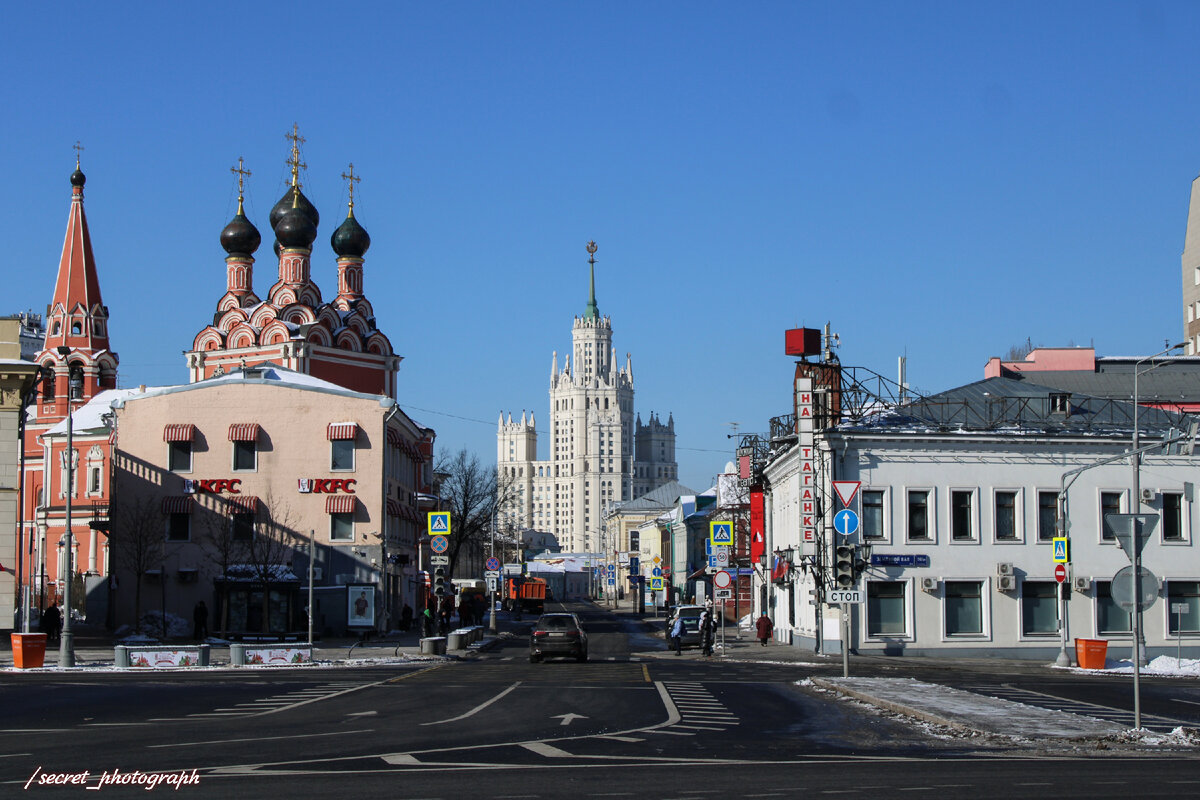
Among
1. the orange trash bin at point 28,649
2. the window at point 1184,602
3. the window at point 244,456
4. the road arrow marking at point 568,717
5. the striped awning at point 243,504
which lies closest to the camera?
the road arrow marking at point 568,717

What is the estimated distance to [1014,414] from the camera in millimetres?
48531

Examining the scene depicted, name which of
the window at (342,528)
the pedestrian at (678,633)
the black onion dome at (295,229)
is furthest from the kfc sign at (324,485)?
the black onion dome at (295,229)

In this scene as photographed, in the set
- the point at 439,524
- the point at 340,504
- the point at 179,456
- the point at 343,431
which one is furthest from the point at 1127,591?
the point at 179,456

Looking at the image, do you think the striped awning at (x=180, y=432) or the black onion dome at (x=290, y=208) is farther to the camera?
the black onion dome at (x=290, y=208)

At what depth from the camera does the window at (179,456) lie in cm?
5544

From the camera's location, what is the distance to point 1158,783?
14.5 metres

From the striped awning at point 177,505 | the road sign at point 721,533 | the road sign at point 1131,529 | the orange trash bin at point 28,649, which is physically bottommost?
the orange trash bin at point 28,649

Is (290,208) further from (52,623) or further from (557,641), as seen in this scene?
(557,641)

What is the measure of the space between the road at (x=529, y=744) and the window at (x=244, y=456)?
24.9 meters

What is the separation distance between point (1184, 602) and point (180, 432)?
37212 mm

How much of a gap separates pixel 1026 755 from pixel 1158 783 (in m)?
2.91

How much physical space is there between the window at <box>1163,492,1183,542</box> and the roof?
2254mm

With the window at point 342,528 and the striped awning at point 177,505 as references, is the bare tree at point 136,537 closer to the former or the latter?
the striped awning at point 177,505

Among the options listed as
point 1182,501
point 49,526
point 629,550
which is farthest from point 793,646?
point 629,550
